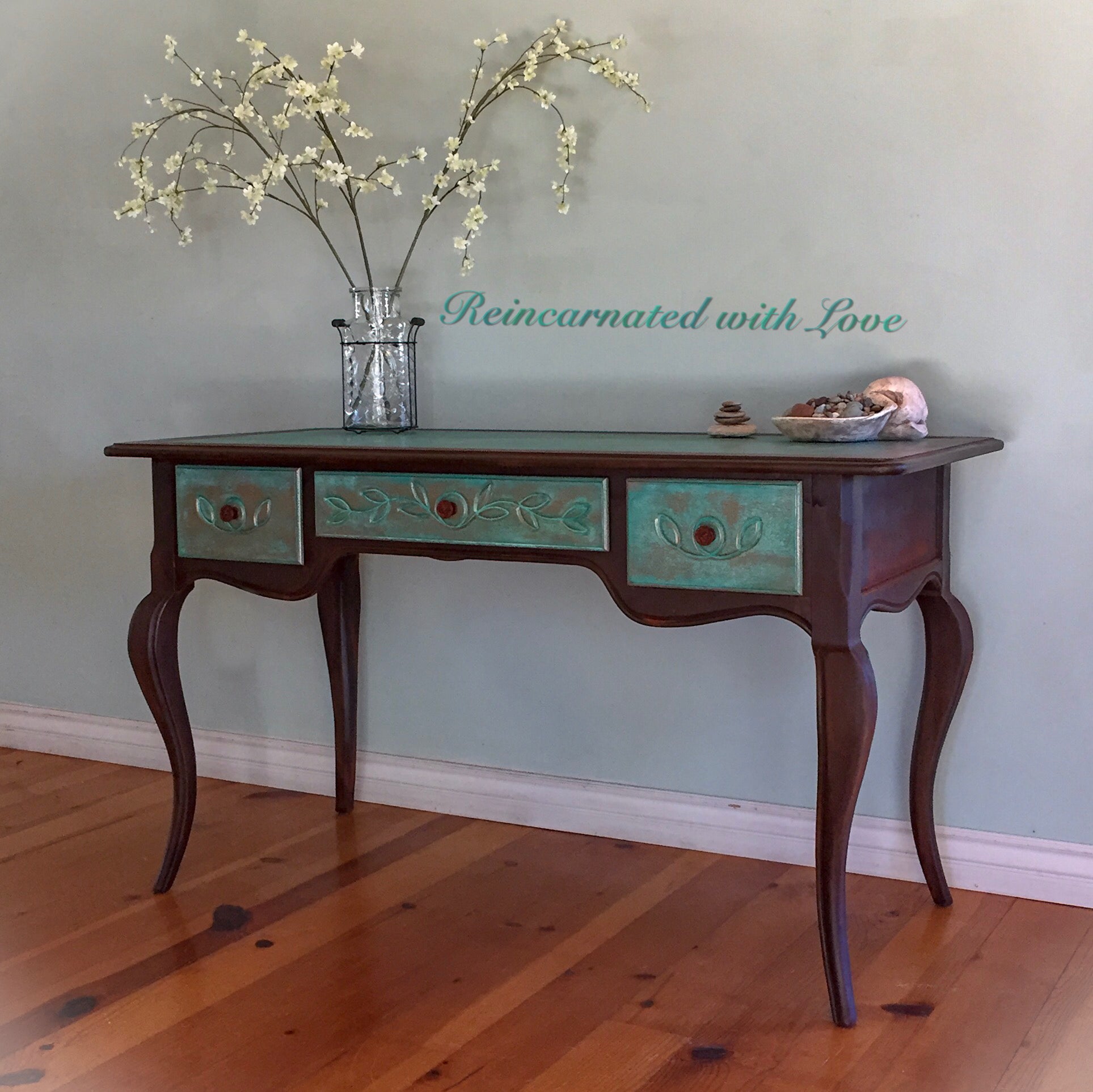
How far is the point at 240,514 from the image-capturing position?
2.09 metres

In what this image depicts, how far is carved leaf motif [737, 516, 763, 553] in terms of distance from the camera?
1.71 metres

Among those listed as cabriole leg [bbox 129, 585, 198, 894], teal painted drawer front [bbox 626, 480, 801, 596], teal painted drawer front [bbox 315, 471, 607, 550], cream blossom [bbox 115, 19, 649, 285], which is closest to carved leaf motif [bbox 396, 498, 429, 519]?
teal painted drawer front [bbox 315, 471, 607, 550]

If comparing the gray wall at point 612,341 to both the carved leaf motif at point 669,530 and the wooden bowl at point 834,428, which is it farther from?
the carved leaf motif at point 669,530

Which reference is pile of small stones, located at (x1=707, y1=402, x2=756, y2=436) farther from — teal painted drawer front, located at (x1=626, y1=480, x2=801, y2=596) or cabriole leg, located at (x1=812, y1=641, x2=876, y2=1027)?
cabriole leg, located at (x1=812, y1=641, x2=876, y2=1027)

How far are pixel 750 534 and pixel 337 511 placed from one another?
66cm

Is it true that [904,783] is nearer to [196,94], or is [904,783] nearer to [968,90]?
[968,90]

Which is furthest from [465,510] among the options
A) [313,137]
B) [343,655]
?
[313,137]

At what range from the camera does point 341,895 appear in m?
2.19

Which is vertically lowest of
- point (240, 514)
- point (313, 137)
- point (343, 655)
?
point (343, 655)

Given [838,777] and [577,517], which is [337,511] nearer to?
[577,517]

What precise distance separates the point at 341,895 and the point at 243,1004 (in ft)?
1.30

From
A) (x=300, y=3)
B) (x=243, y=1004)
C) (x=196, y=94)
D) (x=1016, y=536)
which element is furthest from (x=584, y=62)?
(x=243, y=1004)

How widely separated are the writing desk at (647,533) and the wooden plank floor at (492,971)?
0.41 feet

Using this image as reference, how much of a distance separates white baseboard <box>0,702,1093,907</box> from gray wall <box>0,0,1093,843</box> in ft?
0.11
